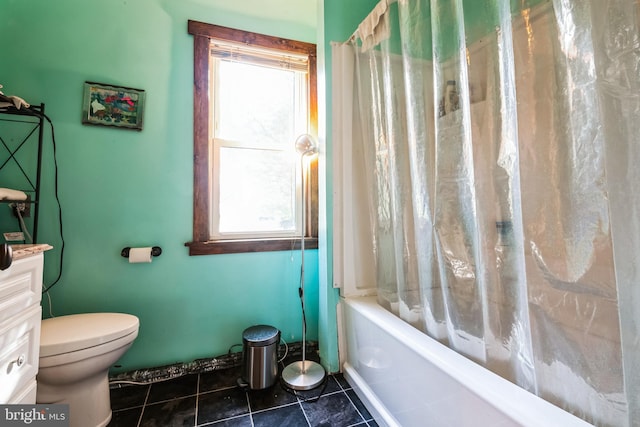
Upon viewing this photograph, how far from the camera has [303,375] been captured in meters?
1.51

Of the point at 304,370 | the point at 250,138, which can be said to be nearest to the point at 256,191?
the point at 250,138

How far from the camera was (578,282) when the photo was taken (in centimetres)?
79

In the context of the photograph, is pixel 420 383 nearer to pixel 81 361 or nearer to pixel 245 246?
pixel 245 246

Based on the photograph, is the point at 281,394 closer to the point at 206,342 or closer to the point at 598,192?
the point at 206,342

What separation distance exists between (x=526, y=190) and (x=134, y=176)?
1.86 metres

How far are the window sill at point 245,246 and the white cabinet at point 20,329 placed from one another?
682 millimetres

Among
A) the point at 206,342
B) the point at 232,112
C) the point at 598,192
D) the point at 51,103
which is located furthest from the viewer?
the point at 232,112

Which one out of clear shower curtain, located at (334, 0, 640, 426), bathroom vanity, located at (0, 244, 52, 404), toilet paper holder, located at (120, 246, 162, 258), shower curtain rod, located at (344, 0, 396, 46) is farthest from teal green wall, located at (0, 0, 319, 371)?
clear shower curtain, located at (334, 0, 640, 426)

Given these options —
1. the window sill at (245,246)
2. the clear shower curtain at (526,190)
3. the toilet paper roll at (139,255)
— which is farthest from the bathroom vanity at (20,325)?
the clear shower curtain at (526,190)

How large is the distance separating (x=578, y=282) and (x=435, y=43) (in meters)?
0.96

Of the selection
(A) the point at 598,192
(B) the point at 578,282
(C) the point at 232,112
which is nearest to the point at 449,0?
(A) the point at 598,192

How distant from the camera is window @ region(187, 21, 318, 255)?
5.39ft

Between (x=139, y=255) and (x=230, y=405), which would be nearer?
(x=230, y=405)

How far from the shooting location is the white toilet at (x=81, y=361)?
1.04m
